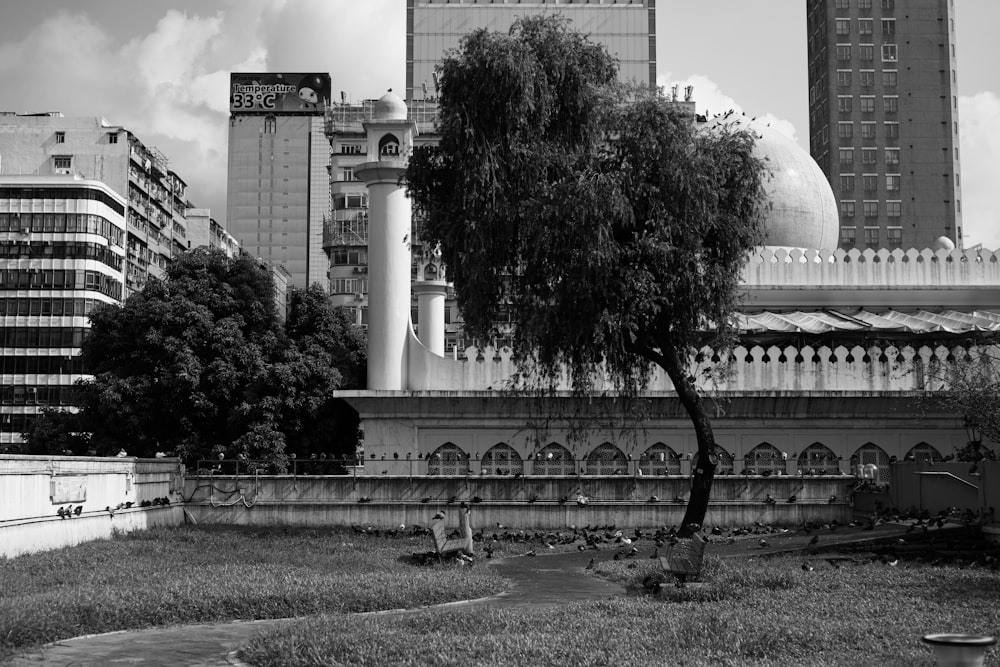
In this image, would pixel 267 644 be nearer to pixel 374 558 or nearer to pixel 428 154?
pixel 374 558

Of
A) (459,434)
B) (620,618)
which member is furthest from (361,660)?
(459,434)

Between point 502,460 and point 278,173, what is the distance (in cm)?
11034

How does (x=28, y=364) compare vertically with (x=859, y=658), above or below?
above

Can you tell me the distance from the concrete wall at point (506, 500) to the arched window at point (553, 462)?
3469 mm

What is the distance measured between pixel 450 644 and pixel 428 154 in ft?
46.2

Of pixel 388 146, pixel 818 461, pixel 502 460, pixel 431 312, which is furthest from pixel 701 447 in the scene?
pixel 431 312

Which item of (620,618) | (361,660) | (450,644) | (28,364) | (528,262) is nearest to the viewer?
(361,660)

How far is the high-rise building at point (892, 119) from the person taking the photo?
92.2 meters

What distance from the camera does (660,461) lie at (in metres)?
30.9

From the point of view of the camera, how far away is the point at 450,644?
1106 cm

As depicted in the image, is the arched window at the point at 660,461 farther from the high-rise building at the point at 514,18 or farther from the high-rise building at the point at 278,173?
the high-rise building at the point at 278,173

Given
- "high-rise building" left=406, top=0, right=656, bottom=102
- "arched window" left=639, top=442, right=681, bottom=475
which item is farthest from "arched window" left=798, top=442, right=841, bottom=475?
"high-rise building" left=406, top=0, right=656, bottom=102

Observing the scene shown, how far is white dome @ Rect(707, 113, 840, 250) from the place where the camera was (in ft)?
121

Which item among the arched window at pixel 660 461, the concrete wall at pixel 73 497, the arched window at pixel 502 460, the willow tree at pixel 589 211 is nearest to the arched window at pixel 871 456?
the arched window at pixel 660 461
